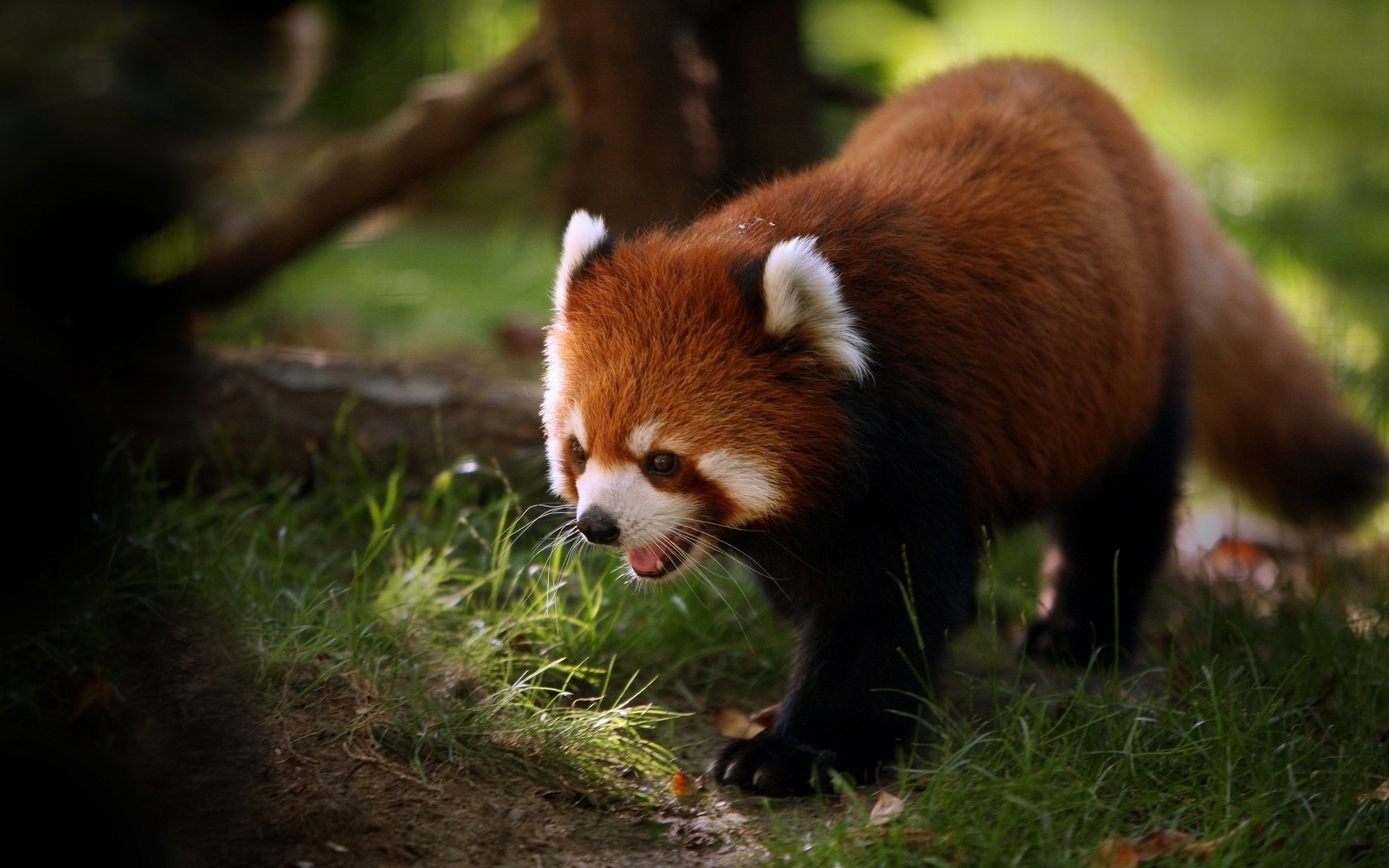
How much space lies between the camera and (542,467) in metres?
4.87

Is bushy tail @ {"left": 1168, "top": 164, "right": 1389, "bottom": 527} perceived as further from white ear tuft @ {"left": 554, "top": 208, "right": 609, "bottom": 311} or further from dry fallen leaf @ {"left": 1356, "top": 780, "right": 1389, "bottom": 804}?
white ear tuft @ {"left": 554, "top": 208, "right": 609, "bottom": 311}

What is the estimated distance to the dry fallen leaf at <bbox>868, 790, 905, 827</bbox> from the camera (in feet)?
9.84

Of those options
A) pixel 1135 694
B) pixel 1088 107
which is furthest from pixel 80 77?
pixel 1135 694

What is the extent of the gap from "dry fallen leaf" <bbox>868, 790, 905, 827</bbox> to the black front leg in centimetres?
20

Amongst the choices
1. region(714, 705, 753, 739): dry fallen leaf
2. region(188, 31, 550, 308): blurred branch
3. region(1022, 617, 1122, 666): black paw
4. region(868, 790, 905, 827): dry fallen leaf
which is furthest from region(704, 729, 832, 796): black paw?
region(188, 31, 550, 308): blurred branch

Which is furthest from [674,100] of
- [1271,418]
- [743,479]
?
[1271,418]

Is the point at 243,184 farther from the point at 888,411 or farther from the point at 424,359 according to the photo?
the point at 888,411

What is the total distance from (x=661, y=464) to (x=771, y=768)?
2.79ft

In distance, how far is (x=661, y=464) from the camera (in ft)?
10.7

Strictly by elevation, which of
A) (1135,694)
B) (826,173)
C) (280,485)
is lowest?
(1135,694)

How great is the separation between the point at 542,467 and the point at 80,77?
7.13ft

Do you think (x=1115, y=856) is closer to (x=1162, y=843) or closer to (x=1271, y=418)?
(x=1162, y=843)

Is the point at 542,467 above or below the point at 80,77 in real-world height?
below

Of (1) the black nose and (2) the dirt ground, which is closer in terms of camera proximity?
(2) the dirt ground
